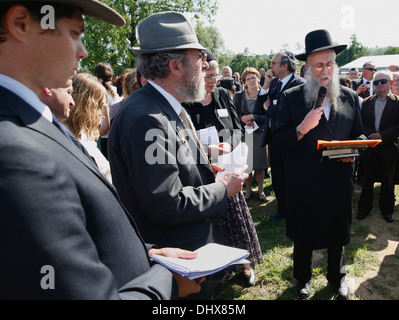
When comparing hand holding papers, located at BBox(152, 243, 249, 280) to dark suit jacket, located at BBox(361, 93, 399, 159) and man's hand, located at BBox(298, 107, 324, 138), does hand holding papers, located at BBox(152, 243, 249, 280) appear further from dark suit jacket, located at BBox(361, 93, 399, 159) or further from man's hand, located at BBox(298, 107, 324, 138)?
dark suit jacket, located at BBox(361, 93, 399, 159)

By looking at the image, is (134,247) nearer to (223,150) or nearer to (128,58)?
(223,150)

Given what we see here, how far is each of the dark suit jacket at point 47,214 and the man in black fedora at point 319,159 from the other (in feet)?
7.14

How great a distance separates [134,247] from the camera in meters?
1.14

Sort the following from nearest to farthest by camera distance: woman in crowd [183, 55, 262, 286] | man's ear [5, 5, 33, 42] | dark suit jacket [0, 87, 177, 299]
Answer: dark suit jacket [0, 87, 177, 299]
man's ear [5, 5, 33, 42]
woman in crowd [183, 55, 262, 286]

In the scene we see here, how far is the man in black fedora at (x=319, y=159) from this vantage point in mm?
2775

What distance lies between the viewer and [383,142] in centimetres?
483

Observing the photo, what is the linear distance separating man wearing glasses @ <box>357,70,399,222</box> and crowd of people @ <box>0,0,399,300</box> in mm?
2380

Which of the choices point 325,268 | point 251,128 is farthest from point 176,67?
point 251,128

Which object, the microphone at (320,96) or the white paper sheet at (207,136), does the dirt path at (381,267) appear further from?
the white paper sheet at (207,136)

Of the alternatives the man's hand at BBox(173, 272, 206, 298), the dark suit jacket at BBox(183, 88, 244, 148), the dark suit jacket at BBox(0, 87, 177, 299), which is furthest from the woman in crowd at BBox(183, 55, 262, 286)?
the dark suit jacket at BBox(0, 87, 177, 299)

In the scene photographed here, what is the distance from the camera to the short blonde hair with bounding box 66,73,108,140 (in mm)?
2787
